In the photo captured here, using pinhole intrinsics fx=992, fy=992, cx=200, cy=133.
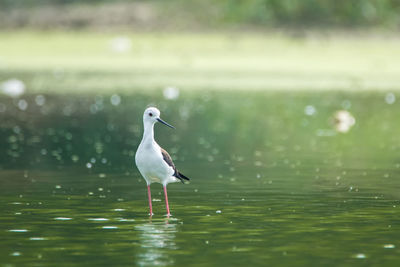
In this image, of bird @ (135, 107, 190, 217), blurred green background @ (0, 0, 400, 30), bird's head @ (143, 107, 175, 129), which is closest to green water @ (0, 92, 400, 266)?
bird @ (135, 107, 190, 217)

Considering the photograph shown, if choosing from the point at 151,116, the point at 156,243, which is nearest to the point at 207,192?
the point at 151,116

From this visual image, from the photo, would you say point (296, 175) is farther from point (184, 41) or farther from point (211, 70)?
point (184, 41)

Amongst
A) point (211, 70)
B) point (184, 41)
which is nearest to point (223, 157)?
point (211, 70)

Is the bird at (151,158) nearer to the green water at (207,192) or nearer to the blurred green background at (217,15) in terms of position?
the green water at (207,192)

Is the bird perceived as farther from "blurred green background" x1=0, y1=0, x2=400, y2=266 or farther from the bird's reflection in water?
the bird's reflection in water

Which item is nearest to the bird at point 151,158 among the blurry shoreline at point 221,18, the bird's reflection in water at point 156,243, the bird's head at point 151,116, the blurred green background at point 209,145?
the bird's head at point 151,116

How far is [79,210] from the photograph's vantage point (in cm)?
1274

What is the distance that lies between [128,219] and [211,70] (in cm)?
3640

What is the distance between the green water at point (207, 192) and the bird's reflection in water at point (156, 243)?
2cm

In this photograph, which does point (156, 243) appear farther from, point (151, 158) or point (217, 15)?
point (217, 15)

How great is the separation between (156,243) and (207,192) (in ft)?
13.0

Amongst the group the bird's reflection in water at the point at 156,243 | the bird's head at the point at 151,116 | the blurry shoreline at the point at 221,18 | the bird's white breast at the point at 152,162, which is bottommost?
the bird's reflection in water at the point at 156,243

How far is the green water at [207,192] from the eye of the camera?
402 inches

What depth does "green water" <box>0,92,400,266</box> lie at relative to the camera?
10211 millimetres
